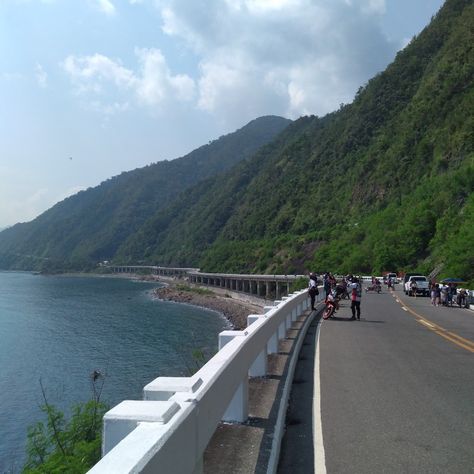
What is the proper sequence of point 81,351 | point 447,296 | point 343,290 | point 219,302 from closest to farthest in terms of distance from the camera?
point 343,290 < point 447,296 < point 81,351 < point 219,302

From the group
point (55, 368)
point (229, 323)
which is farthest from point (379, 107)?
point (55, 368)

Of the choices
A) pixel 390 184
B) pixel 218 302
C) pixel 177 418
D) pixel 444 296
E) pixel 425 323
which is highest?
pixel 390 184

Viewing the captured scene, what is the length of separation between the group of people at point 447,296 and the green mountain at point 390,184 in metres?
17.5

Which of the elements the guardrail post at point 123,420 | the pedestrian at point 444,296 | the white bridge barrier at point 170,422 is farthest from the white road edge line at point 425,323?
the guardrail post at point 123,420

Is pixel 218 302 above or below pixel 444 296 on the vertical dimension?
below

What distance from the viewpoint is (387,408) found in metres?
7.16

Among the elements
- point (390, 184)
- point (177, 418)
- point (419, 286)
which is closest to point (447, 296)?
point (419, 286)

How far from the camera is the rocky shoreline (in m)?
66.2

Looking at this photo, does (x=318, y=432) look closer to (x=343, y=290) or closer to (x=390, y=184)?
(x=343, y=290)

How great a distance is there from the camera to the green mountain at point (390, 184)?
74.8 m

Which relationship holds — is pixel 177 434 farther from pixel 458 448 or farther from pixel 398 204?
pixel 398 204

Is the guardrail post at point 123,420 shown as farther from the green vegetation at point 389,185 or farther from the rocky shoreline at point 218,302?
the rocky shoreline at point 218,302

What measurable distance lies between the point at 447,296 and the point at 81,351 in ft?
80.4

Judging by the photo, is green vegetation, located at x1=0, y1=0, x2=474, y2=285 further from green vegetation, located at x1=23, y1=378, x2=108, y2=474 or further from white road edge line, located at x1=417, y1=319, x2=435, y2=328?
green vegetation, located at x1=23, y1=378, x2=108, y2=474
